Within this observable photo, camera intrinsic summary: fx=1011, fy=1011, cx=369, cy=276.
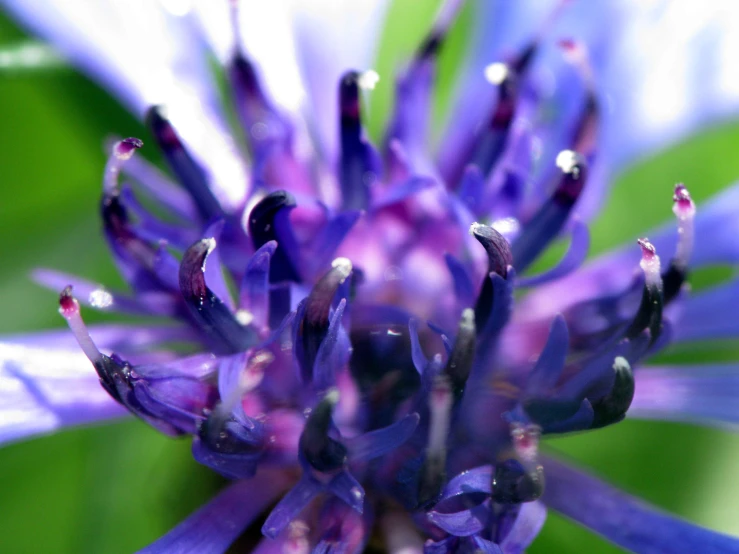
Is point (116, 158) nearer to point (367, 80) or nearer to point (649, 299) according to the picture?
point (367, 80)

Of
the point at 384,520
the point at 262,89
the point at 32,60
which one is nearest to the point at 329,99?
the point at 262,89

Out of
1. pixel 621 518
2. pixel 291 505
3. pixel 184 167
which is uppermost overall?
pixel 184 167

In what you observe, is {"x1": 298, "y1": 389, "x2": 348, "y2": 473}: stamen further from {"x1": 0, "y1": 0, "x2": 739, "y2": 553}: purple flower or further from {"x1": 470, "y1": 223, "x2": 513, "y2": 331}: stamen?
{"x1": 470, "y1": 223, "x2": 513, "y2": 331}: stamen

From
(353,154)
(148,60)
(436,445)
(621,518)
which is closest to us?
(436,445)

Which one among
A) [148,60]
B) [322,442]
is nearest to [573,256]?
[322,442]

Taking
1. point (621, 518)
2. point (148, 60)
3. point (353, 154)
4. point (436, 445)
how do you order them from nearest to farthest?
point (436, 445)
point (621, 518)
point (353, 154)
point (148, 60)

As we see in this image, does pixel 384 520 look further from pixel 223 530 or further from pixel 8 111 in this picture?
pixel 8 111

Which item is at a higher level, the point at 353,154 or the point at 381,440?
the point at 353,154

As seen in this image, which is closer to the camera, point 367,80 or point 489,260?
point 489,260
